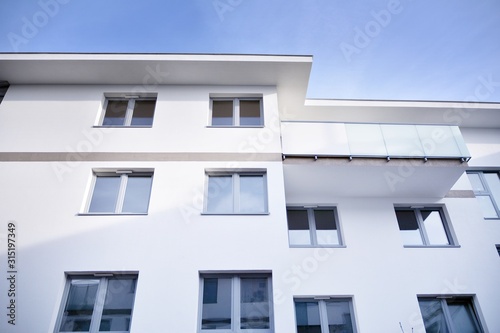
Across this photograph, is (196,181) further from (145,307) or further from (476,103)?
(476,103)

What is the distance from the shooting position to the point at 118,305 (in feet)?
18.6

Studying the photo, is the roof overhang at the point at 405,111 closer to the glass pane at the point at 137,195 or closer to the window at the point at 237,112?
the window at the point at 237,112

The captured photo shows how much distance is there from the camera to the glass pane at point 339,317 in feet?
20.8

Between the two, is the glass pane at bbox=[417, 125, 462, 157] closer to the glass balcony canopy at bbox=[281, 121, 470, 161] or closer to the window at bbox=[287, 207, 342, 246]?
the glass balcony canopy at bbox=[281, 121, 470, 161]

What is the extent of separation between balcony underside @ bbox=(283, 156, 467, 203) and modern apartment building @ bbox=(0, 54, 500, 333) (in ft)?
0.16

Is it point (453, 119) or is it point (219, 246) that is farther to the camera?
point (453, 119)

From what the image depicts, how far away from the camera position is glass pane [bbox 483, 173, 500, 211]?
28.3 feet

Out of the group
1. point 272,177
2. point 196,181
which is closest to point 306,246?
point 272,177

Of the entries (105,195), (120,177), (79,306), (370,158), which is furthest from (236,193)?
(79,306)

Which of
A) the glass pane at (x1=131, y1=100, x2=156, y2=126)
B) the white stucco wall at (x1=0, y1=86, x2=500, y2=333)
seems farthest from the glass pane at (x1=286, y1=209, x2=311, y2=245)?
the glass pane at (x1=131, y1=100, x2=156, y2=126)

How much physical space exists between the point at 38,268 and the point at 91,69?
Result: 5.41 metres

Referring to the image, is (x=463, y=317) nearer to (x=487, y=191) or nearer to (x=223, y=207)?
(x=487, y=191)

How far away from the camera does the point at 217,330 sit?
554 centimetres

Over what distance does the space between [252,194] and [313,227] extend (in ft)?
6.61
